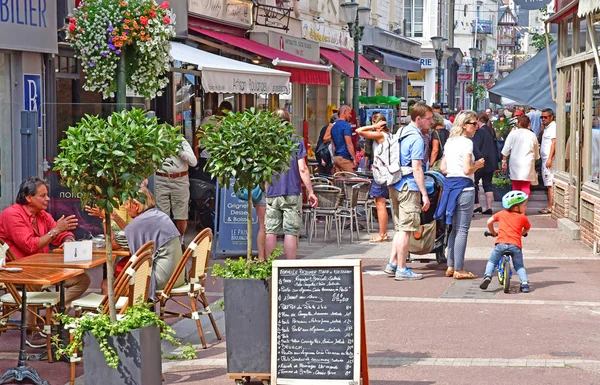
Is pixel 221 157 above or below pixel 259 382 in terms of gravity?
above

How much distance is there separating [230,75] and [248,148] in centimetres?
798

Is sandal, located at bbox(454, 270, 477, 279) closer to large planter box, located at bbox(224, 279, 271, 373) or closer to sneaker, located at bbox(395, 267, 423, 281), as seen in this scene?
sneaker, located at bbox(395, 267, 423, 281)

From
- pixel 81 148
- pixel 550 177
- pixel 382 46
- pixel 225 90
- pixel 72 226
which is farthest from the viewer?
pixel 382 46

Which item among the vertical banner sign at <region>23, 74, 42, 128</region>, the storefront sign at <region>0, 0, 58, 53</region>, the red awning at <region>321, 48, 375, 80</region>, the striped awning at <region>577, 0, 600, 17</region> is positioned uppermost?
the red awning at <region>321, 48, 375, 80</region>

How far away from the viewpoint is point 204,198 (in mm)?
15219

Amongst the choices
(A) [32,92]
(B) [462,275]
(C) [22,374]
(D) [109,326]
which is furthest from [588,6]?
(D) [109,326]

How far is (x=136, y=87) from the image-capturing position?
13242mm

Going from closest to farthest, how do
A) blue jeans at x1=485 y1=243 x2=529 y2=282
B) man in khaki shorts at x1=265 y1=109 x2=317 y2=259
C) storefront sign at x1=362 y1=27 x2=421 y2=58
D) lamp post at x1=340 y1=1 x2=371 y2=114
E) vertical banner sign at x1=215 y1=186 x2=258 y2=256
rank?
blue jeans at x1=485 y1=243 x2=529 y2=282 < man in khaki shorts at x1=265 y1=109 x2=317 y2=259 < vertical banner sign at x1=215 y1=186 x2=258 y2=256 < lamp post at x1=340 y1=1 x2=371 y2=114 < storefront sign at x1=362 y1=27 x2=421 y2=58

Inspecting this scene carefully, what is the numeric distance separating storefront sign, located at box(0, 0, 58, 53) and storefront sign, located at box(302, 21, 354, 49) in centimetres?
1590

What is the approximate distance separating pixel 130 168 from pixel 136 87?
671 centimetres

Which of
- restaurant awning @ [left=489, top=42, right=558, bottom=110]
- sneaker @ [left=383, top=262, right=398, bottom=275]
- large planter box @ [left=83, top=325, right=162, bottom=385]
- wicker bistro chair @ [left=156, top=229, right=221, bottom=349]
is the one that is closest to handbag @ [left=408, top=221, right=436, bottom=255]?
sneaker @ [left=383, top=262, right=398, bottom=275]

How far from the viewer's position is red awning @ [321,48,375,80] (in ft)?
95.3

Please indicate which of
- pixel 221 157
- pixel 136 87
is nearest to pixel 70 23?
pixel 136 87

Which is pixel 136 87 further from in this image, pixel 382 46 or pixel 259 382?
pixel 382 46
